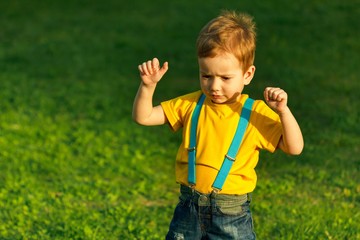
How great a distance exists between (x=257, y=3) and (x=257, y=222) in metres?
11.4

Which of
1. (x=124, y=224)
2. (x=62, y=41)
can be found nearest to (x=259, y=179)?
(x=124, y=224)

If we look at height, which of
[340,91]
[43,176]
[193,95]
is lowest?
[43,176]

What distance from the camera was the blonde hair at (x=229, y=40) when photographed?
4559mm

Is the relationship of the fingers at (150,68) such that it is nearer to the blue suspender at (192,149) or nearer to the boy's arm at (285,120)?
the blue suspender at (192,149)

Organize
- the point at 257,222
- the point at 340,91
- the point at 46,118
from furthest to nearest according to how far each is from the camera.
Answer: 1. the point at 340,91
2. the point at 46,118
3. the point at 257,222

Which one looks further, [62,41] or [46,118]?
[62,41]

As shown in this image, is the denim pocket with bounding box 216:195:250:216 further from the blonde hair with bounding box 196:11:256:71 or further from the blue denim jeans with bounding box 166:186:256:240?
the blonde hair with bounding box 196:11:256:71

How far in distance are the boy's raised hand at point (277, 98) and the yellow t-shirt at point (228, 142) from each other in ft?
0.79

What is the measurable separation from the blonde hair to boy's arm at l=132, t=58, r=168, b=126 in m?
0.27

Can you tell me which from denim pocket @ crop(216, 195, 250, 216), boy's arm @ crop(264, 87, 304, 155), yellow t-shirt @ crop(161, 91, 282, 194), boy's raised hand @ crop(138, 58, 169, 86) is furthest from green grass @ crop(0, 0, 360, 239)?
boy's raised hand @ crop(138, 58, 169, 86)

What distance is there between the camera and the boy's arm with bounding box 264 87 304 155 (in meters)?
4.44

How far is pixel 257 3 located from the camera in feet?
57.9

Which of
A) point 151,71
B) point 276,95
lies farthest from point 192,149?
point 276,95

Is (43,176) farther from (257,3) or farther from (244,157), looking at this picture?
(257,3)
